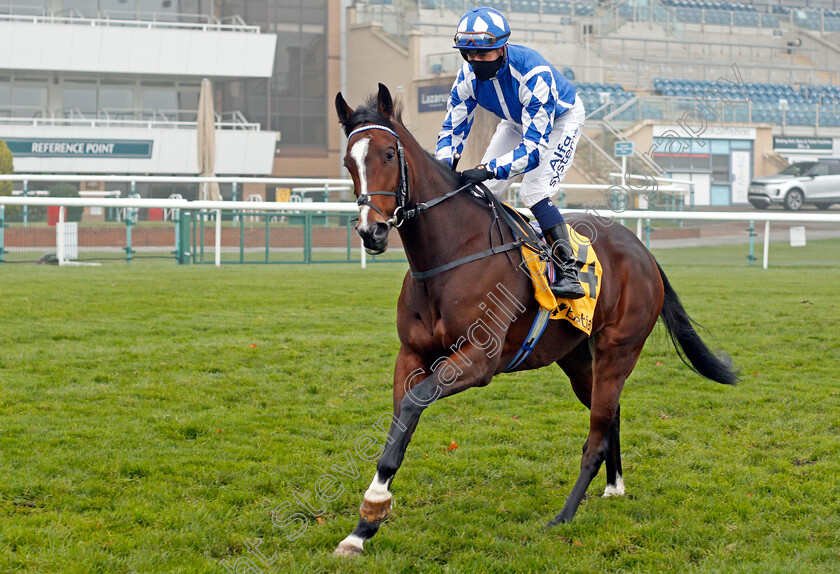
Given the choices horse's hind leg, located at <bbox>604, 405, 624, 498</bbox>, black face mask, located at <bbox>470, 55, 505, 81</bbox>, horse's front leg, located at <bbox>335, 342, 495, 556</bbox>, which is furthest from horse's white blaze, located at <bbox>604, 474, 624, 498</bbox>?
black face mask, located at <bbox>470, 55, 505, 81</bbox>

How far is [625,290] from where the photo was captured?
175 inches

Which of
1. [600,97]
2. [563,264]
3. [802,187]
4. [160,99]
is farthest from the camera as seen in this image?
[160,99]

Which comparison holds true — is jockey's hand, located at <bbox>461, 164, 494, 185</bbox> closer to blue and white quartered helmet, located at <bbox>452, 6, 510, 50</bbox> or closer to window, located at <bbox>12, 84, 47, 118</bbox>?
blue and white quartered helmet, located at <bbox>452, 6, 510, 50</bbox>

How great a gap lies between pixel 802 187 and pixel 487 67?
23787mm

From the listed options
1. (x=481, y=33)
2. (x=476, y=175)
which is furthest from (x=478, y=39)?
(x=476, y=175)

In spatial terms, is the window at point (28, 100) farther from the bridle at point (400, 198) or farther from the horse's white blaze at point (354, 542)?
the horse's white blaze at point (354, 542)

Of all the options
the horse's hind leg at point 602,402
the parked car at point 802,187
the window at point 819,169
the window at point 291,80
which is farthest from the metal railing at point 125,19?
the horse's hind leg at point 602,402

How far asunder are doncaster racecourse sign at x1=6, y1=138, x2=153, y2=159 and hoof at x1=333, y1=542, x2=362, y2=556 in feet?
94.5

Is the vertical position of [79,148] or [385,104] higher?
[79,148]

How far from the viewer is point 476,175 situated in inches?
152

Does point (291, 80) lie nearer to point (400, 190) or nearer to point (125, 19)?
point (125, 19)

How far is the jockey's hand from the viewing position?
3.86 m

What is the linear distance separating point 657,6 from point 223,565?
1384 inches

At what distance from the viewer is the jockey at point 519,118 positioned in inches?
152
